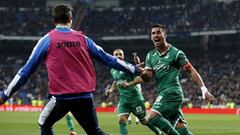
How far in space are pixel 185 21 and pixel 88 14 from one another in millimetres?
12191

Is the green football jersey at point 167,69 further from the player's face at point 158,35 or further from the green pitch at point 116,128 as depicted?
the green pitch at point 116,128

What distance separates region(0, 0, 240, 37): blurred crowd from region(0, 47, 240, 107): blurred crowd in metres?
3.35

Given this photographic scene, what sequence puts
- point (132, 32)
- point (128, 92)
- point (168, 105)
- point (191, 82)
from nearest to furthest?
point (168, 105), point (128, 92), point (191, 82), point (132, 32)

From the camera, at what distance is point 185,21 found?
6125cm

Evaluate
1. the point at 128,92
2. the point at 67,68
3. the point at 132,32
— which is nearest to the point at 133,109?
the point at 128,92

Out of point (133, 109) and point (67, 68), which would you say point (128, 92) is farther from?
point (67, 68)

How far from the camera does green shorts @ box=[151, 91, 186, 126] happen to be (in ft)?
34.8

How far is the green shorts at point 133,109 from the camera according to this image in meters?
15.7

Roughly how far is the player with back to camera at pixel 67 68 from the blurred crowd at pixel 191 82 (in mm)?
40707

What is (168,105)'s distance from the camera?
417 inches

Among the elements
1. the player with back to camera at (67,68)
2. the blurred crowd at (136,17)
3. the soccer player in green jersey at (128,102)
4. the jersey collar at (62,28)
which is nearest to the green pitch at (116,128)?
the soccer player in green jersey at (128,102)

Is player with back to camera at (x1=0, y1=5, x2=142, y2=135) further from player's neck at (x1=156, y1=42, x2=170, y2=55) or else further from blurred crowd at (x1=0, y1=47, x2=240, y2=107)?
blurred crowd at (x1=0, y1=47, x2=240, y2=107)

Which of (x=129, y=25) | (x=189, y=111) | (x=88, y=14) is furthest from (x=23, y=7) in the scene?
(x=189, y=111)

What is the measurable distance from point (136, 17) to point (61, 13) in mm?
56854
